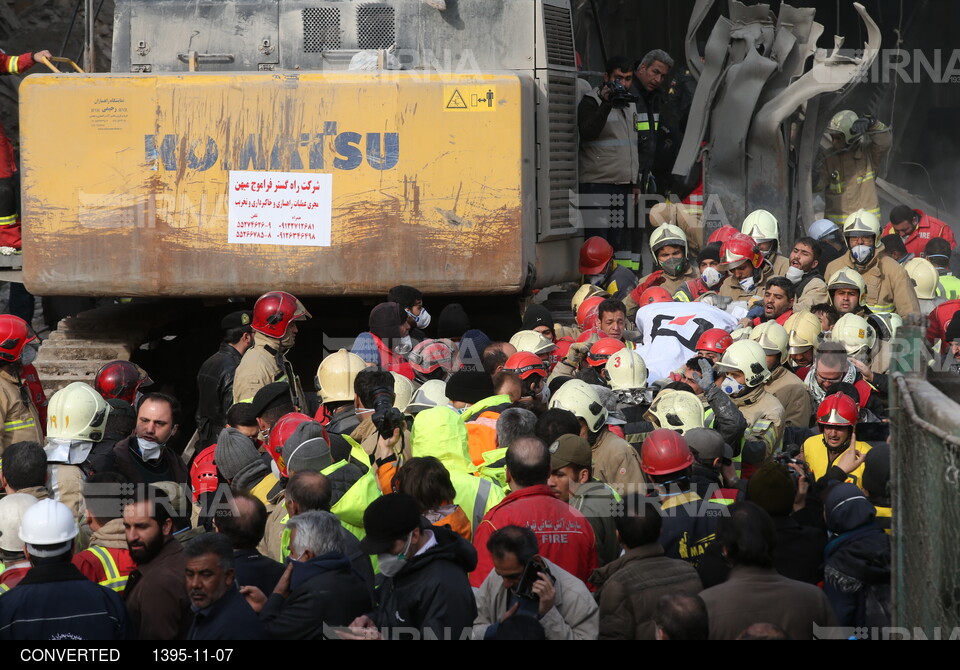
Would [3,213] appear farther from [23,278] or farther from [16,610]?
[16,610]

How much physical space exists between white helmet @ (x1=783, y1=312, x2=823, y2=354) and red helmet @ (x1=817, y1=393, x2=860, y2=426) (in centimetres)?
184

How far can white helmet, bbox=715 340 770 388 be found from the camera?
815 centimetres

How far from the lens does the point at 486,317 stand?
1088cm

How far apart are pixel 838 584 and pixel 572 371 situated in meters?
3.71

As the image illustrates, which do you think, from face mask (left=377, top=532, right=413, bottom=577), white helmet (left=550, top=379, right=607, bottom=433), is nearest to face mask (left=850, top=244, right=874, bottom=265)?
white helmet (left=550, top=379, right=607, bottom=433)

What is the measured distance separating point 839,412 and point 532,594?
2940mm

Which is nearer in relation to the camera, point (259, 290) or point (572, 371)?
point (572, 371)

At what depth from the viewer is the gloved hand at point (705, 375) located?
836 cm

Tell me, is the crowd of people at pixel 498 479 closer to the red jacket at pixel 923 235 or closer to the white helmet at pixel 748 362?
the white helmet at pixel 748 362

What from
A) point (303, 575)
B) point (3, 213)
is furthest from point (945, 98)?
point (303, 575)

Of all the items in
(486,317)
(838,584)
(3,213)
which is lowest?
(838,584)

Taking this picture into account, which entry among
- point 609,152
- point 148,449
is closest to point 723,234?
point 609,152

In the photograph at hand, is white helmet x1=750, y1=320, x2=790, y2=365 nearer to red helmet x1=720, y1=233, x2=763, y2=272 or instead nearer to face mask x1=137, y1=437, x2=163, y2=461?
red helmet x1=720, y1=233, x2=763, y2=272

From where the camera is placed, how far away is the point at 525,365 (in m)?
8.10
